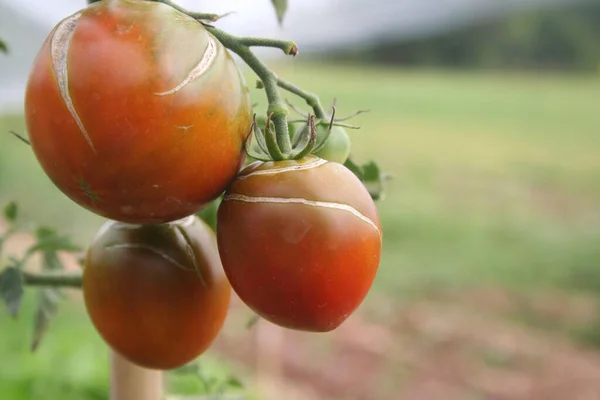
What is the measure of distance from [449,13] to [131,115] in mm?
2529

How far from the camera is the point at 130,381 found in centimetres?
62

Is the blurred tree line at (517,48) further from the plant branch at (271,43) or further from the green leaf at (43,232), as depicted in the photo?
the plant branch at (271,43)

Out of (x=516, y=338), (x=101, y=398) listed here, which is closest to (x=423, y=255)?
(x=516, y=338)

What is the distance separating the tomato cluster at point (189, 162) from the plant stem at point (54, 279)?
241 millimetres

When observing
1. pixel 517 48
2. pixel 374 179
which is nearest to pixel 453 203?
pixel 374 179

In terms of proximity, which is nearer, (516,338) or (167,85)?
(167,85)

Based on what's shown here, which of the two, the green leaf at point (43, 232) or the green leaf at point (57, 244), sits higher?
the green leaf at point (57, 244)

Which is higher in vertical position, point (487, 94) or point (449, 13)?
point (449, 13)

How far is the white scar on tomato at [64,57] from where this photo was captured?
0.34 metres

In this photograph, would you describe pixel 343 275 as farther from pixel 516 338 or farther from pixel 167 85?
pixel 516 338

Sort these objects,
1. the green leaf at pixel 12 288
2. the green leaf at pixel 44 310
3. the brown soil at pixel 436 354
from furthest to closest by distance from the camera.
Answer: the brown soil at pixel 436 354
the green leaf at pixel 44 310
the green leaf at pixel 12 288

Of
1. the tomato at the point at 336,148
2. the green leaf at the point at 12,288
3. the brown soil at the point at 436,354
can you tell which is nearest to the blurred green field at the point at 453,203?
the brown soil at the point at 436,354

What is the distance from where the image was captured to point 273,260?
37cm

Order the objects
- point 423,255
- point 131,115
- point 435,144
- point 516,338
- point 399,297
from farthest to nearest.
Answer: point 435,144 < point 423,255 < point 399,297 < point 516,338 < point 131,115
